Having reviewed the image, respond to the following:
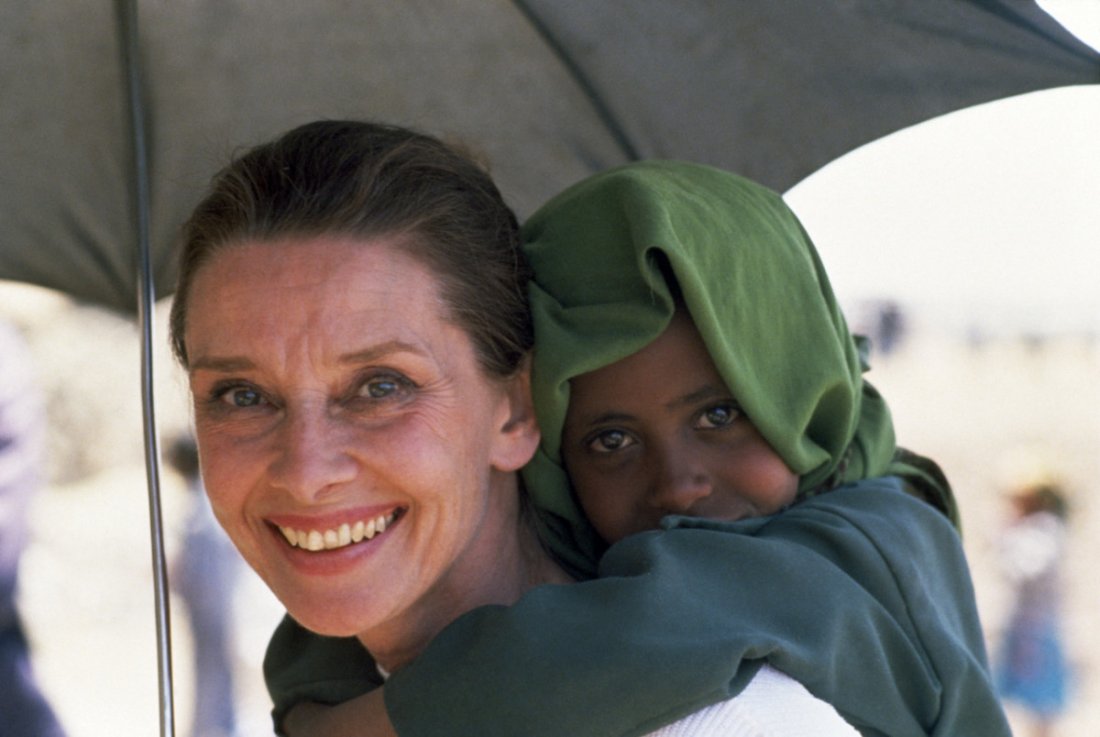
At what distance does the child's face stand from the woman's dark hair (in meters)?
0.17

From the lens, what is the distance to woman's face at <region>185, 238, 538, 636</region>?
187 cm

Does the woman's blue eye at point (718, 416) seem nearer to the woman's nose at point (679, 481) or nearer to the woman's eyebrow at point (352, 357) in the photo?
the woman's nose at point (679, 481)

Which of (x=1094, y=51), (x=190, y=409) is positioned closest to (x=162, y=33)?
(x=190, y=409)

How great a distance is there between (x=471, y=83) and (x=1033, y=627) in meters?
4.12

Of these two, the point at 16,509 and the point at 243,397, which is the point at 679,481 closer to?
the point at 243,397

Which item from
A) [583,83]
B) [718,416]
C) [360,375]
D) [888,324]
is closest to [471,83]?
[583,83]

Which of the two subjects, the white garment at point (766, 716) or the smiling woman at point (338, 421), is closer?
the white garment at point (766, 716)

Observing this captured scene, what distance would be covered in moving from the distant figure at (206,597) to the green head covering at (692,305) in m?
0.96

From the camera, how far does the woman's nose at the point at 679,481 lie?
6.99ft

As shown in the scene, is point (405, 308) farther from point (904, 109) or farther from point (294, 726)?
point (904, 109)

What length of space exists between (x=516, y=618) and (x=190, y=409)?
3.99 ft

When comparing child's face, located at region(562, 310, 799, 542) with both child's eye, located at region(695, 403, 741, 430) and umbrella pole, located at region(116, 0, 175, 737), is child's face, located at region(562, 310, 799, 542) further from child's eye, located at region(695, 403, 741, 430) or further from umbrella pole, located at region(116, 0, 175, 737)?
umbrella pole, located at region(116, 0, 175, 737)

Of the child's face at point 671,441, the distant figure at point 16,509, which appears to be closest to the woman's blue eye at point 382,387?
the child's face at point 671,441

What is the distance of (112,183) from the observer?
2646 mm
